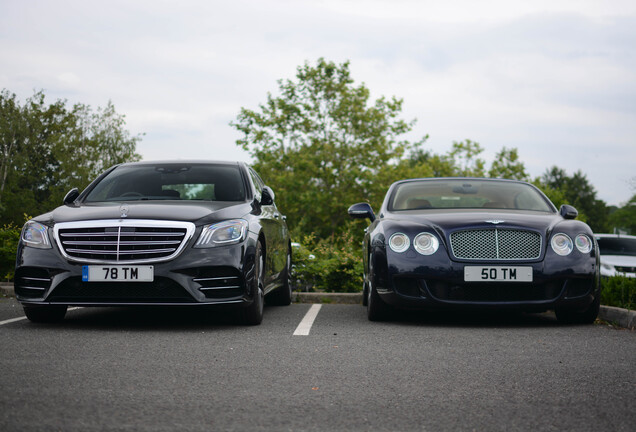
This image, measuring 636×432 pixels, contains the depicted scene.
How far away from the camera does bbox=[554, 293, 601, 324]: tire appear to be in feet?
23.1

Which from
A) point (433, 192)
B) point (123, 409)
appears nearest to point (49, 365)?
point (123, 409)

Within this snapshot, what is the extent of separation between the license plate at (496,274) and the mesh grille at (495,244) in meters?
0.12

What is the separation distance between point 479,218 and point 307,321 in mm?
1935

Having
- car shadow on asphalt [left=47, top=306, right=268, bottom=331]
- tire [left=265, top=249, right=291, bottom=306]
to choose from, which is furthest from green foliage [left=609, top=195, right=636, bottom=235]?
car shadow on asphalt [left=47, top=306, right=268, bottom=331]

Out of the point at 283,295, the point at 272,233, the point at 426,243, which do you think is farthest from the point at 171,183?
the point at 426,243

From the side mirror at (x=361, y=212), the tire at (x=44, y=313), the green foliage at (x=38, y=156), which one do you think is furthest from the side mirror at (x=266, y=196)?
the green foliage at (x=38, y=156)

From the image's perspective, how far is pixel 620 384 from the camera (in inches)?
165

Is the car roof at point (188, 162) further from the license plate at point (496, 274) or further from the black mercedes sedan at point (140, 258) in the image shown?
the license plate at point (496, 274)

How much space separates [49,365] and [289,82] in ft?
111

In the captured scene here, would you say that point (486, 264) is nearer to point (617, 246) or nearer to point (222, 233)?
point (222, 233)

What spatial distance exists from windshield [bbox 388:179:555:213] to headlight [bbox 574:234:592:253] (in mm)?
921

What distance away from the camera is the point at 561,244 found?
685 cm

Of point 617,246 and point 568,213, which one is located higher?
point 568,213

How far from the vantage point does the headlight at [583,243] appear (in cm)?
687
